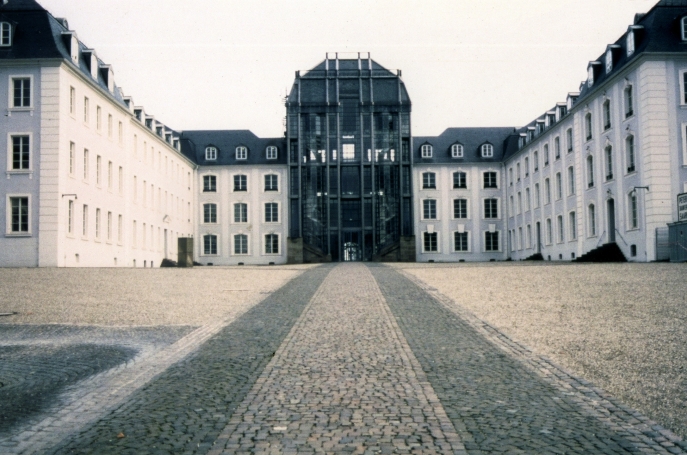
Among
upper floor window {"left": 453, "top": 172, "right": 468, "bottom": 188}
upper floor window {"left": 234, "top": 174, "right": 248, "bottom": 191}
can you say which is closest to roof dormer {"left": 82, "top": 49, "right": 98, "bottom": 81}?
upper floor window {"left": 234, "top": 174, "right": 248, "bottom": 191}

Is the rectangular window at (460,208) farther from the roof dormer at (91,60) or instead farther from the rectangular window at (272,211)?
the roof dormer at (91,60)

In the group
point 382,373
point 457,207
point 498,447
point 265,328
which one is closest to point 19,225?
point 265,328

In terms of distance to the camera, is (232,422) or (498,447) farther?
(232,422)

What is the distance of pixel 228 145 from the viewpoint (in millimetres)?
66250

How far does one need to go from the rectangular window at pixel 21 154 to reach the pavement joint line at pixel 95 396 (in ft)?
90.5

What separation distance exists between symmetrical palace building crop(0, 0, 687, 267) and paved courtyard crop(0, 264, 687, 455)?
20511 mm

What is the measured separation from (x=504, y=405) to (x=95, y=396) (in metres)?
4.21

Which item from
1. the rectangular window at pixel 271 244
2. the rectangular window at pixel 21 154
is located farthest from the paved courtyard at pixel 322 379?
the rectangular window at pixel 271 244

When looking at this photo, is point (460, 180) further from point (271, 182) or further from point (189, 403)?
point (189, 403)

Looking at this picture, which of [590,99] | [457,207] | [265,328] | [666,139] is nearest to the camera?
[265,328]

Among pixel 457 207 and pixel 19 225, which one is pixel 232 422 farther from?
pixel 457 207

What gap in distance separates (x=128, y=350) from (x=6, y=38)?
102ft

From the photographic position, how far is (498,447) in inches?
225

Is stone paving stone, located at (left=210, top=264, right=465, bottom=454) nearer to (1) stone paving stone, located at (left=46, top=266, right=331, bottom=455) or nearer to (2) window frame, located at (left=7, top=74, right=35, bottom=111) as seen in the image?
(1) stone paving stone, located at (left=46, top=266, right=331, bottom=455)
